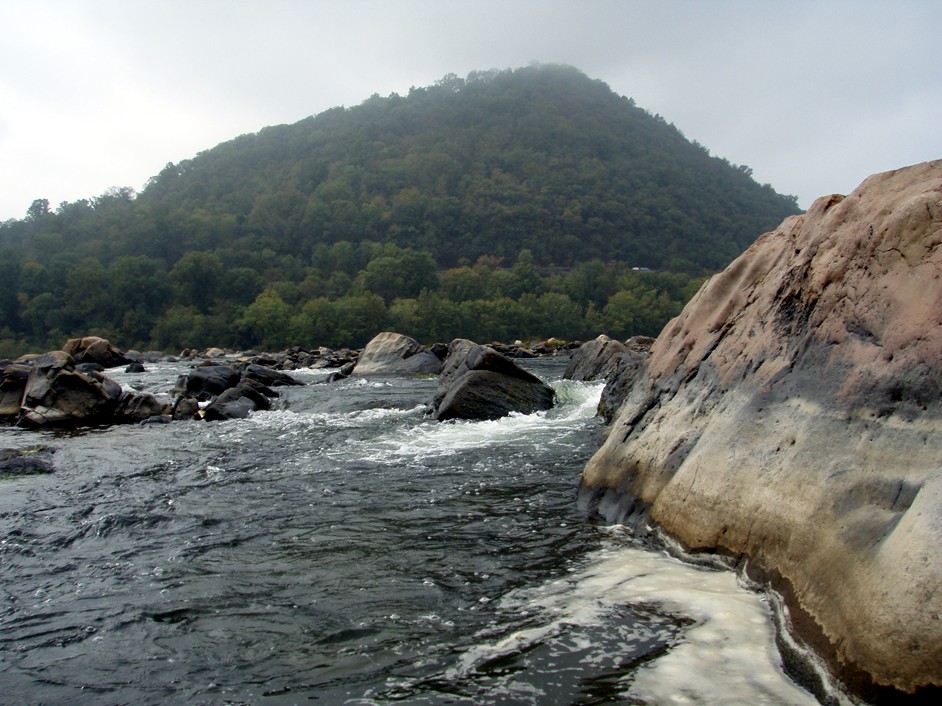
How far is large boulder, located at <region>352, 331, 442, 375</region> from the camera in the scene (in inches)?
1057

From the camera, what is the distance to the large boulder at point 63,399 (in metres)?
16.0

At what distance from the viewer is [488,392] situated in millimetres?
15023

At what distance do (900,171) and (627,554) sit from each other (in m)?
4.04

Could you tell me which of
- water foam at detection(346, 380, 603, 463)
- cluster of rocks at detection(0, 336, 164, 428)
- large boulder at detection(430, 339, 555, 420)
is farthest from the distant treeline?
water foam at detection(346, 380, 603, 463)

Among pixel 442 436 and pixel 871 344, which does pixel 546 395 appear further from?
pixel 871 344

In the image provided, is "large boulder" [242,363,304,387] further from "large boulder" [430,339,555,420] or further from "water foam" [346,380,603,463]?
"water foam" [346,380,603,463]

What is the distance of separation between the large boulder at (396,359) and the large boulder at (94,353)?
63.9ft

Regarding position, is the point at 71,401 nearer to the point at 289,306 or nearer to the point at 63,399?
the point at 63,399

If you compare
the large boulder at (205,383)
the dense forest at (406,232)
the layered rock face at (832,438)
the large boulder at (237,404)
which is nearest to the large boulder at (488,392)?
the large boulder at (237,404)

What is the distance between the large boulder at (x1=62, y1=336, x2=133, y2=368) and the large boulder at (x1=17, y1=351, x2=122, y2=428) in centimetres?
2309

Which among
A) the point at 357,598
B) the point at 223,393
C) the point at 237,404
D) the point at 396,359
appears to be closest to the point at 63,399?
the point at 223,393

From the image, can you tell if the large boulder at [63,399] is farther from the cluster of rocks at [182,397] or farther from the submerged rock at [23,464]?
the submerged rock at [23,464]

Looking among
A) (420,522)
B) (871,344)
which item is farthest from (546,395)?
Answer: (871,344)

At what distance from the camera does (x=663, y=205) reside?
13112cm
